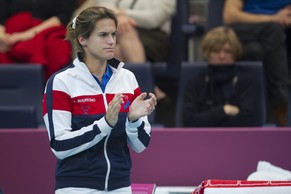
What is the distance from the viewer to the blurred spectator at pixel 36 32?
6.29 meters

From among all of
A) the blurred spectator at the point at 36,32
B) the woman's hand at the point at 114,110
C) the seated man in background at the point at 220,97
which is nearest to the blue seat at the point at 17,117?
the blurred spectator at the point at 36,32

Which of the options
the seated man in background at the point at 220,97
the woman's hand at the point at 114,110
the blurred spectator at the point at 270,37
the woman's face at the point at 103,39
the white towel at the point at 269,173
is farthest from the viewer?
the blurred spectator at the point at 270,37

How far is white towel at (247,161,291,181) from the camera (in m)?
4.59

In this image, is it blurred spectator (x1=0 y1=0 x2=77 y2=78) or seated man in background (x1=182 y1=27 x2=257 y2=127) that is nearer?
seated man in background (x1=182 y1=27 x2=257 y2=127)

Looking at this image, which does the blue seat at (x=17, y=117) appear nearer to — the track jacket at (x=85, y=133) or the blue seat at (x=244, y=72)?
the blue seat at (x=244, y=72)

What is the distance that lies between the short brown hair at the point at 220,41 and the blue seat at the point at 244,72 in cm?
11

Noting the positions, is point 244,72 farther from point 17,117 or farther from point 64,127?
point 64,127

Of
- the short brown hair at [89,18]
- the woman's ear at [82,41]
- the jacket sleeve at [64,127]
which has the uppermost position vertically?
the short brown hair at [89,18]

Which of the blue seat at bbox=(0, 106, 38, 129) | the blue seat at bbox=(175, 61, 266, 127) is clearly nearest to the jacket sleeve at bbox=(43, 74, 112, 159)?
the blue seat at bbox=(0, 106, 38, 129)

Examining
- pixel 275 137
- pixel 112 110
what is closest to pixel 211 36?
pixel 275 137

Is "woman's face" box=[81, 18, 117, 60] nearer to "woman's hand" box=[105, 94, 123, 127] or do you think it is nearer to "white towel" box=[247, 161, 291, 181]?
"woman's hand" box=[105, 94, 123, 127]

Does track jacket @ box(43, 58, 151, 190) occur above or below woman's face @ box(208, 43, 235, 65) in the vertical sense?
above

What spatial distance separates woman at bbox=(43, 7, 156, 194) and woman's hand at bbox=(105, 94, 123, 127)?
23 millimetres

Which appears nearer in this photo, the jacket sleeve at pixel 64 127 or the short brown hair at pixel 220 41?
the jacket sleeve at pixel 64 127
